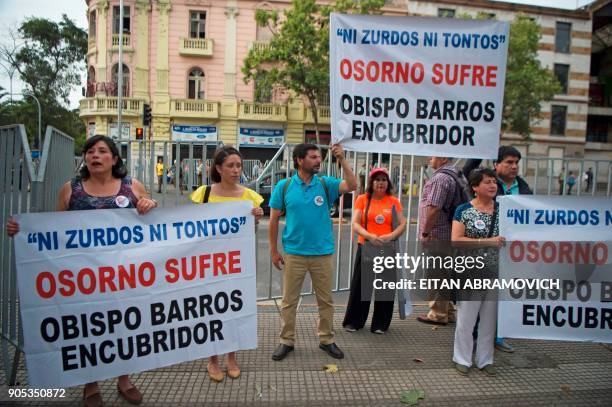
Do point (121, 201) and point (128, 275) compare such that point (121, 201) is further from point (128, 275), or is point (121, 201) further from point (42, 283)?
point (42, 283)

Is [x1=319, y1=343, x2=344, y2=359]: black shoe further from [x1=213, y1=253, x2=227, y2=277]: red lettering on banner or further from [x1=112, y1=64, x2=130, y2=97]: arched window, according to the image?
[x1=112, y1=64, x2=130, y2=97]: arched window

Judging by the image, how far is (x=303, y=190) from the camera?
13.2 ft

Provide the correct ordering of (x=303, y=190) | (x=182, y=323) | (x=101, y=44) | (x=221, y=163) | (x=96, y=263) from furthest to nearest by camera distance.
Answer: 1. (x=101, y=44)
2. (x=303, y=190)
3. (x=221, y=163)
4. (x=182, y=323)
5. (x=96, y=263)

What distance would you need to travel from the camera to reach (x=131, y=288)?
10.6ft

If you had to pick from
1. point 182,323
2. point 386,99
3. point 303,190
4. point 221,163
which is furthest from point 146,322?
point 386,99

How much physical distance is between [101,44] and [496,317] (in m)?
29.3

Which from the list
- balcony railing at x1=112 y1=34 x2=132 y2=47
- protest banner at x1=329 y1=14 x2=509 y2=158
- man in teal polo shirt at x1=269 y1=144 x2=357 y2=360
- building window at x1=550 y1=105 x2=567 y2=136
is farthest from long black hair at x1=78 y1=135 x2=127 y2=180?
building window at x1=550 y1=105 x2=567 y2=136

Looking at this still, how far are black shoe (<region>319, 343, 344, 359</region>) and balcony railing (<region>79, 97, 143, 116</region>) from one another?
26.1m

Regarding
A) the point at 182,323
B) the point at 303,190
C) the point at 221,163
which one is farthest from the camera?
the point at 303,190

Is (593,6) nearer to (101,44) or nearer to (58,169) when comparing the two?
(101,44)

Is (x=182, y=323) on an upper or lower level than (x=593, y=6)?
lower

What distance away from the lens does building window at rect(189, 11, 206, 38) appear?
92.3 ft

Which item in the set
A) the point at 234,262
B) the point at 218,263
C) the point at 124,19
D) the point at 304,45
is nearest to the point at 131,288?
the point at 218,263

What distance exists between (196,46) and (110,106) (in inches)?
240
